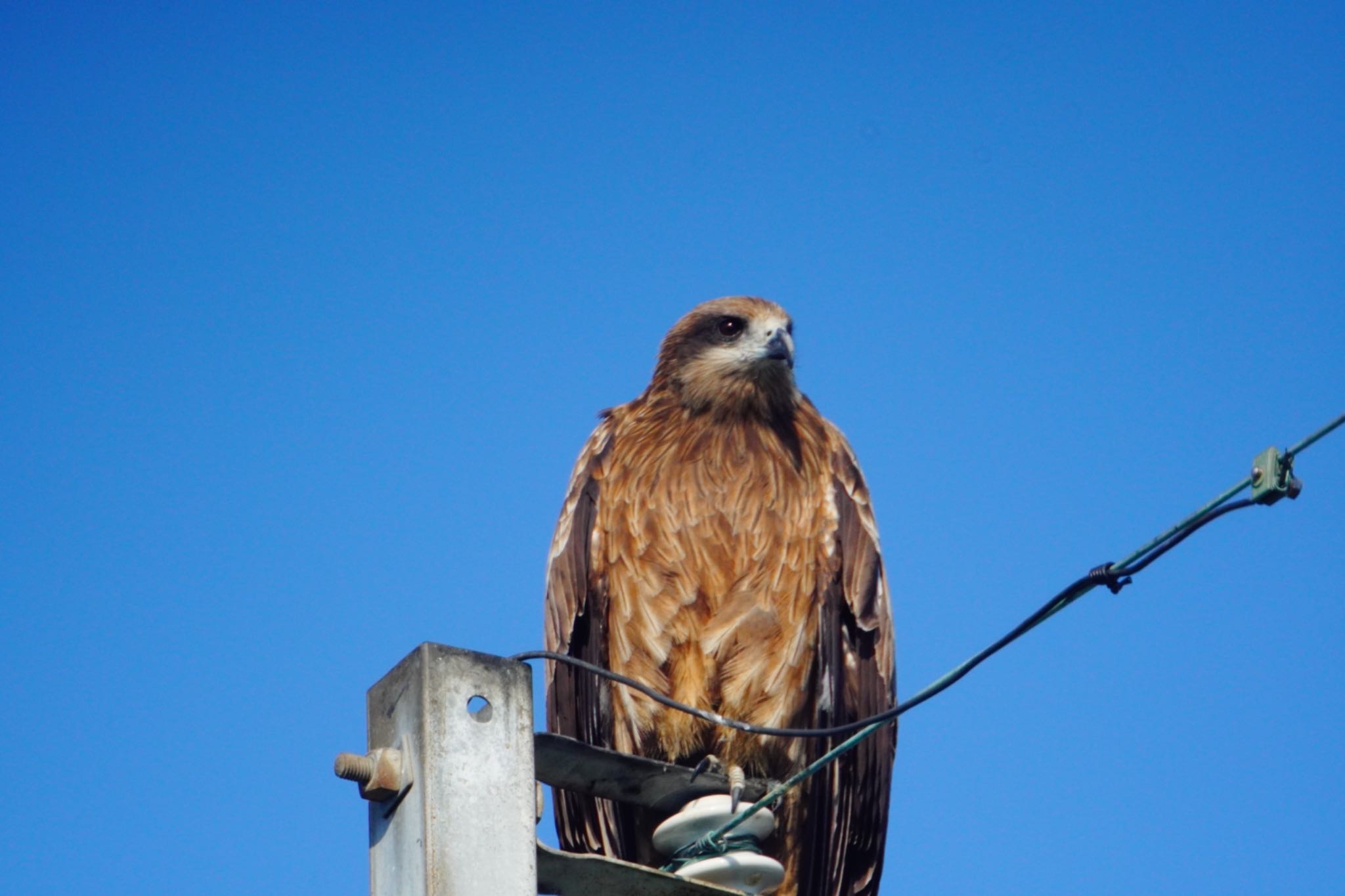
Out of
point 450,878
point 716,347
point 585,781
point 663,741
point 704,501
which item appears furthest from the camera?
point 716,347

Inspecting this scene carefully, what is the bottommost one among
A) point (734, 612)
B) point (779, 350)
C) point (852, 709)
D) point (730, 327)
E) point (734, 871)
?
point (734, 871)

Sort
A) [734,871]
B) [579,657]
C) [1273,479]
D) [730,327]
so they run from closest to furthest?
[1273,479], [734,871], [579,657], [730,327]

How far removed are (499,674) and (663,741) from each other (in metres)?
2.76

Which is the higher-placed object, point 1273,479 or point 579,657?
point 579,657

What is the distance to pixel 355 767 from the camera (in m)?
4.36

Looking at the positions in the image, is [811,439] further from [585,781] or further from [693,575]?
[585,781]

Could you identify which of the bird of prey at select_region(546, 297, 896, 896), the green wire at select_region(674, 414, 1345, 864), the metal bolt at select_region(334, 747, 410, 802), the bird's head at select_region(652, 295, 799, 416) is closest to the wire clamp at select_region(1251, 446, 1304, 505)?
the green wire at select_region(674, 414, 1345, 864)

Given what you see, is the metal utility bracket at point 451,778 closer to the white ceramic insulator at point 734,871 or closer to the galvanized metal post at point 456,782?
the galvanized metal post at point 456,782

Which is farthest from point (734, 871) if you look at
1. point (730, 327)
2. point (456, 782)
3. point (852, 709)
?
point (730, 327)

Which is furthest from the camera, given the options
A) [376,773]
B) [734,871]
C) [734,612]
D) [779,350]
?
[779,350]

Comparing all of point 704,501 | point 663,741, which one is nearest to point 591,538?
point 704,501

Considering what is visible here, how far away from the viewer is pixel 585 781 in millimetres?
5672

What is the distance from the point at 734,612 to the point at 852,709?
664mm

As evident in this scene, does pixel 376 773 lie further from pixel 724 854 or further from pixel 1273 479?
pixel 1273 479
